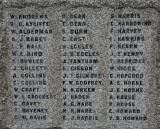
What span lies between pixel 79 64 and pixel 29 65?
1.00ft

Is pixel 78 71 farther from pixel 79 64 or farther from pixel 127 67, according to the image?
pixel 127 67

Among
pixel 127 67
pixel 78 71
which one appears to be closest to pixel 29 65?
pixel 78 71

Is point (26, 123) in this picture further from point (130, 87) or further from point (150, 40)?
point (150, 40)

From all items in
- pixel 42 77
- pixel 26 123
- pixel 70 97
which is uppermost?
pixel 42 77

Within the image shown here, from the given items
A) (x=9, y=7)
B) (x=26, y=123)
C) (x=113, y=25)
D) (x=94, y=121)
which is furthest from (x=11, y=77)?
(x=113, y=25)

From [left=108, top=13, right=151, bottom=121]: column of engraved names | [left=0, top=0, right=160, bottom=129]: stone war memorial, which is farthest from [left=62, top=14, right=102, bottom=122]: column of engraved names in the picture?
[left=108, top=13, right=151, bottom=121]: column of engraved names

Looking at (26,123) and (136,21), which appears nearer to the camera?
(136,21)

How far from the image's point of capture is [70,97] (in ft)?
5.99

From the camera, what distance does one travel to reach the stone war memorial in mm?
1748

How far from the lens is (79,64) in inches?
70.7

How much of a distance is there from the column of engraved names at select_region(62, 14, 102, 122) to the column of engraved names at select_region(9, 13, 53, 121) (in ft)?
0.38

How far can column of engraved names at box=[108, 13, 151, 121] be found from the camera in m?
1.74

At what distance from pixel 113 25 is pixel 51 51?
40 cm

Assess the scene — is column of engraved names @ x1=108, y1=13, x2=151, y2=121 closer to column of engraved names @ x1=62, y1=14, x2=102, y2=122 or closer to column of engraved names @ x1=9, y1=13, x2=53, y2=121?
column of engraved names @ x1=62, y1=14, x2=102, y2=122
